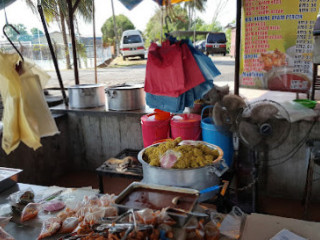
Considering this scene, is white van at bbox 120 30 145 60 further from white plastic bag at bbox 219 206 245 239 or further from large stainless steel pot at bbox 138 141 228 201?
white plastic bag at bbox 219 206 245 239

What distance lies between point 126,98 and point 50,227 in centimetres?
301

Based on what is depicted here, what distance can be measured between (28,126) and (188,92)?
1.66m

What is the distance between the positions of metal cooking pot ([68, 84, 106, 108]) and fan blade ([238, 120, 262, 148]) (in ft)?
9.77

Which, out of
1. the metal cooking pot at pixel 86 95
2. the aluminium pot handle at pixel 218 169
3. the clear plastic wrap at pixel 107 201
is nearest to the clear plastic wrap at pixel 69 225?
the clear plastic wrap at pixel 107 201

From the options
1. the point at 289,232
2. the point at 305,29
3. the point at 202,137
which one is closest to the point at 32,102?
the point at 289,232

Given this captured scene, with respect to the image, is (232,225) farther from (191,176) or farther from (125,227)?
(125,227)

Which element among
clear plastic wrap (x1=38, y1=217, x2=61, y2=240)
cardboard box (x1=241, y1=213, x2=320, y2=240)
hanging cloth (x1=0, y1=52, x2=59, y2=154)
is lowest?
cardboard box (x1=241, y1=213, x2=320, y2=240)

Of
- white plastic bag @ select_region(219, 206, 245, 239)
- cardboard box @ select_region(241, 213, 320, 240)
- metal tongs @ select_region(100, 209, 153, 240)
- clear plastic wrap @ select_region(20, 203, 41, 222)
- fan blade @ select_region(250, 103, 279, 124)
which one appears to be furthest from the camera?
fan blade @ select_region(250, 103, 279, 124)

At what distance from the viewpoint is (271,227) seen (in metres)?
2.11

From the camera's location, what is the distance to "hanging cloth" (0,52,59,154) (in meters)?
1.51

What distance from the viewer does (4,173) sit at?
286cm

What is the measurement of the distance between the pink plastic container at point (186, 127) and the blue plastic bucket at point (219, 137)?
14 centimetres

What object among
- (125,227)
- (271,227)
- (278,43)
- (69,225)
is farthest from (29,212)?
(278,43)

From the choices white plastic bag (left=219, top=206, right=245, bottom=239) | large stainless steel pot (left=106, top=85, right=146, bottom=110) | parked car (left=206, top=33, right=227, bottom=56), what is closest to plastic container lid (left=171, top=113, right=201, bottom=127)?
large stainless steel pot (left=106, top=85, right=146, bottom=110)
